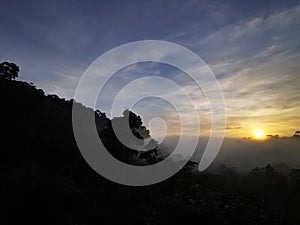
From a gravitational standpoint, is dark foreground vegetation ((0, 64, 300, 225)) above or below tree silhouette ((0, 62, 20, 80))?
below

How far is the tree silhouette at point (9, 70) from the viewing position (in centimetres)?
6006

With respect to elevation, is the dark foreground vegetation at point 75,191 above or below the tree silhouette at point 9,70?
below

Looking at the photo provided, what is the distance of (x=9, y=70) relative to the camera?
6088 cm

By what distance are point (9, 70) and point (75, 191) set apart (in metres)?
47.8

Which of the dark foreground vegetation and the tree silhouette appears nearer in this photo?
the dark foreground vegetation

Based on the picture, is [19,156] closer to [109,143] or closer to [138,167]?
[109,143]

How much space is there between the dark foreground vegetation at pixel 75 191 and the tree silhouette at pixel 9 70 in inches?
638

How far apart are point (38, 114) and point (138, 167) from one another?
68.2 feet

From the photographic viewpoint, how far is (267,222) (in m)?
24.0

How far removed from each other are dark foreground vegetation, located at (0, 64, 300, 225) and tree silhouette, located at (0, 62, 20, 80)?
53.2 ft

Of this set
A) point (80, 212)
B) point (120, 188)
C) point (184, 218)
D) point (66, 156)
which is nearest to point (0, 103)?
point (66, 156)

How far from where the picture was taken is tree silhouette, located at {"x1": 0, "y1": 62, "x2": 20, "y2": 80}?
6006cm

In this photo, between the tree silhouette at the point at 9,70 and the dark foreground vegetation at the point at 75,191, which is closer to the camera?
the dark foreground vegetation at the point at 75,191

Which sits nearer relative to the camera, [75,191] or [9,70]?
[75,191]
